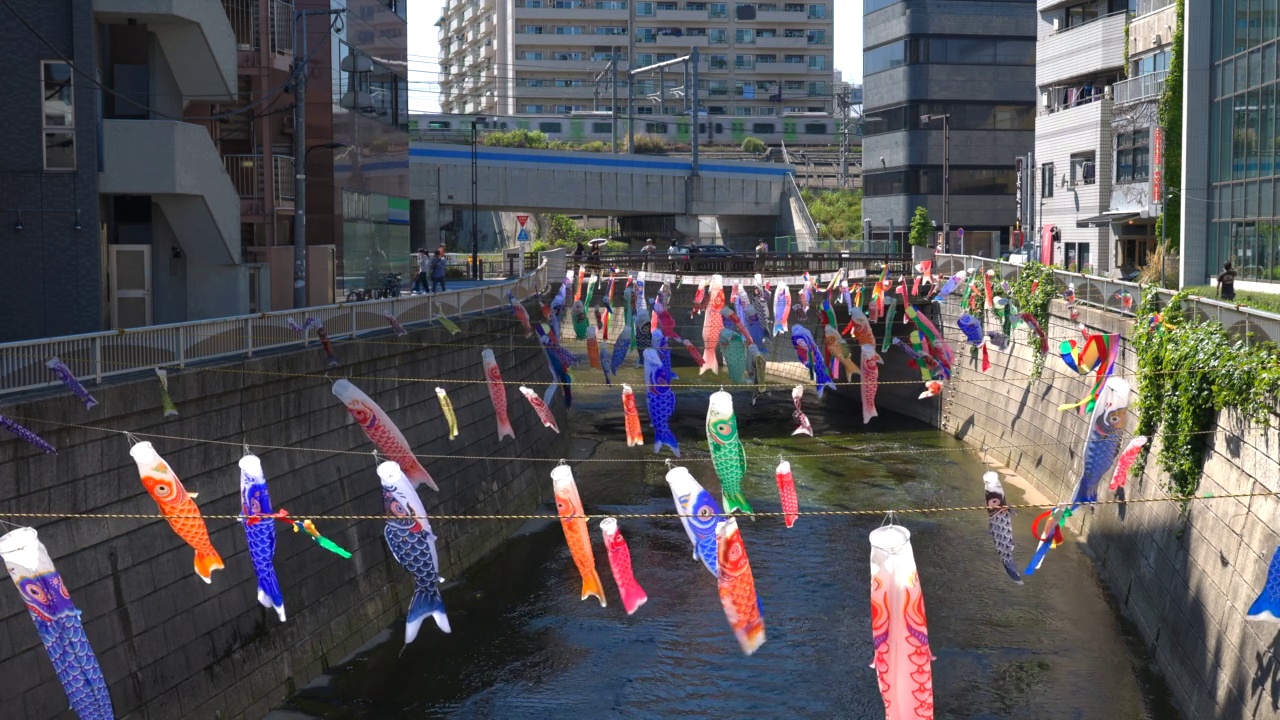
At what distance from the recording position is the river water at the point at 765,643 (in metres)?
20.0

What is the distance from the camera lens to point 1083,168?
53.3 m

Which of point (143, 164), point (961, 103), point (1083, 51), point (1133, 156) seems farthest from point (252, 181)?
point (961, 103)

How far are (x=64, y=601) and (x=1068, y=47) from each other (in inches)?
1958

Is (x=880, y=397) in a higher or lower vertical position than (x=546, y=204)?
lower

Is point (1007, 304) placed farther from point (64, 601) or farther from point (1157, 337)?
point (64, 601)

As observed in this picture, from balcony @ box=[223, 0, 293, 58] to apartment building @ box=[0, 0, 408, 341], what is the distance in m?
0.04

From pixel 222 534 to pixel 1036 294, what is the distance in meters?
23.4

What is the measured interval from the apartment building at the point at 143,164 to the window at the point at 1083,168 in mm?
31152

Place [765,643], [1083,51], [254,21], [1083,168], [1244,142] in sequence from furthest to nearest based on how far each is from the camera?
1. [1083,51]
2. [1083,168]
3. [1244,142]
4. [254,21]
5. [765,643]

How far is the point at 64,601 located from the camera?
12297 mm

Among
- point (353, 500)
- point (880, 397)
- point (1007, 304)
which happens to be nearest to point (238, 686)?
point (353, 500)

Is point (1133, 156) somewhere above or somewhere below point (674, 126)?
below

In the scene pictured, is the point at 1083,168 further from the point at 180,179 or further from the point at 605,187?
the point at 180,179

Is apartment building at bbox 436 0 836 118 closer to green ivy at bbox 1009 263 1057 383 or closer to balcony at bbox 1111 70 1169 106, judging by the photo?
balcony at bbox 1111 70 1169 106
